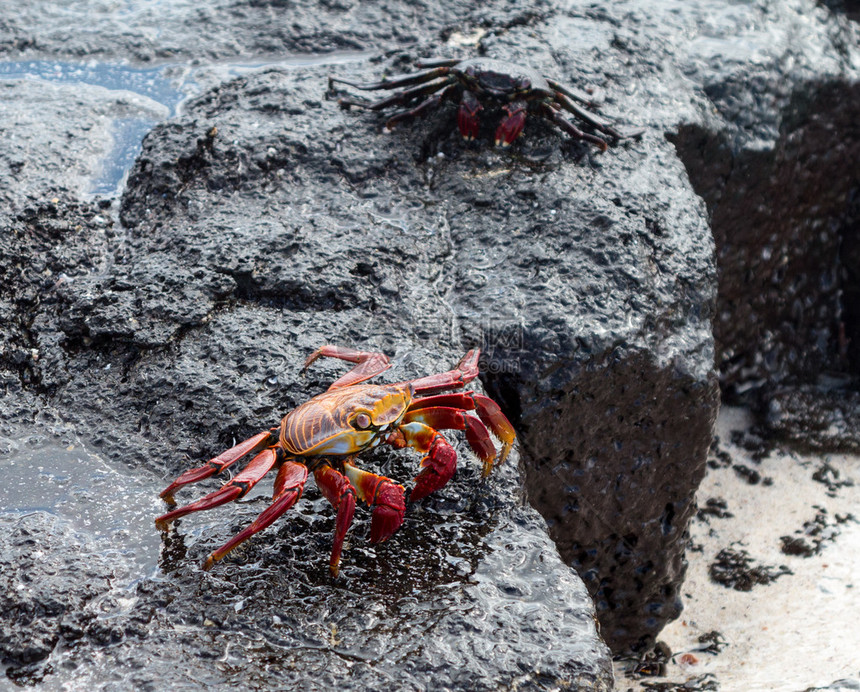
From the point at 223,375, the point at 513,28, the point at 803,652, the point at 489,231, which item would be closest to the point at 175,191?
the point at 223,375

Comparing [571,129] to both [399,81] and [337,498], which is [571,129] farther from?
[337,498]

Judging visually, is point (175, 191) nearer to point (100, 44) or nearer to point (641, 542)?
point (100, 44)

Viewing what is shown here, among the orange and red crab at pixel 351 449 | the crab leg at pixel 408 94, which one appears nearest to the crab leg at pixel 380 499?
the orange and red crab at pixel 351 449

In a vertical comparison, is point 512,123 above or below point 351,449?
above

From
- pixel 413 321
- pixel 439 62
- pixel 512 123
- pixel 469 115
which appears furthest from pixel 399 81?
pixel 413 321

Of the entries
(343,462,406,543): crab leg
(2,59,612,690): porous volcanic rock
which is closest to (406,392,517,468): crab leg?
(2,59,612,690): porous volcanic rock

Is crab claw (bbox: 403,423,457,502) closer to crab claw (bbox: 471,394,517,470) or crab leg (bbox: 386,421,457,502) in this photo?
crab leg (bbox: 386,421,457,502)
